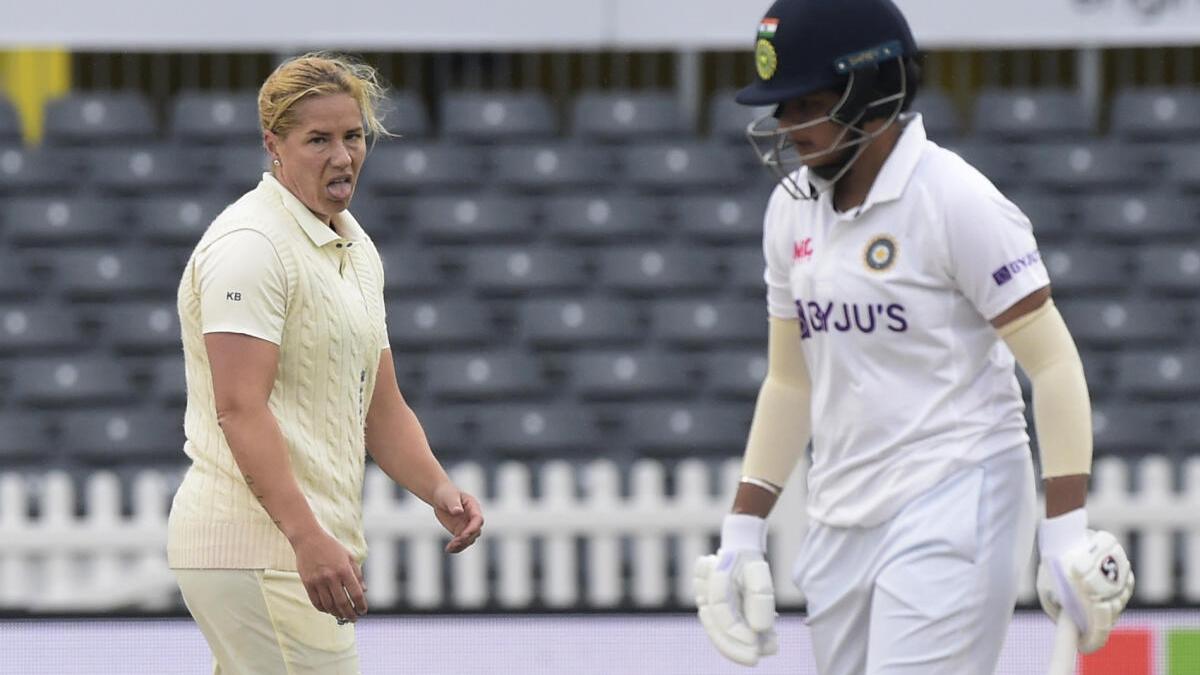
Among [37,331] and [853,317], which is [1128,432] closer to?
[37,331]

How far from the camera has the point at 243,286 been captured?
8.99 ft

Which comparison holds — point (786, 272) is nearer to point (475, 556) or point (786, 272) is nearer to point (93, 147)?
point (475, 556)

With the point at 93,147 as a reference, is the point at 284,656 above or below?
below

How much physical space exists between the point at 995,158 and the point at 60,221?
4372mm

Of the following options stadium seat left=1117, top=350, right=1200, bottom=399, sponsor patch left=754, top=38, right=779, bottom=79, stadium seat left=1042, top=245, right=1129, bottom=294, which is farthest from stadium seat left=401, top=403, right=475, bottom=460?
sponsor patch left=754, top=38, right=779, bottom=79

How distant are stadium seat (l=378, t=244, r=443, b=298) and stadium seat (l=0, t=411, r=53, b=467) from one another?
1601 mm

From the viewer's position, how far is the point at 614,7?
7582mm

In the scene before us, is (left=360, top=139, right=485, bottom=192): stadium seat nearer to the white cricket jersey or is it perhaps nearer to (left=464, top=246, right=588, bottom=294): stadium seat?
(left=464, top=246, right=588, bottom=294): stadium seat

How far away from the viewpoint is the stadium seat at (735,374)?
807 cm

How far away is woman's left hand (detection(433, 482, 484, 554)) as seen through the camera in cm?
310

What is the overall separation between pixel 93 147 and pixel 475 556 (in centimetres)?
326

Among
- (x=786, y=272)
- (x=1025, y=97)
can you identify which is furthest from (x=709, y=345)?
(x=786, y=272)

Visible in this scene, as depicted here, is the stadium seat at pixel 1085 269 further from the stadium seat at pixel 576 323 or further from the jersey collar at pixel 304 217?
the jersey collar at pixel 304 217

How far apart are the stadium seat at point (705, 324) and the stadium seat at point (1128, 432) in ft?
4.87
